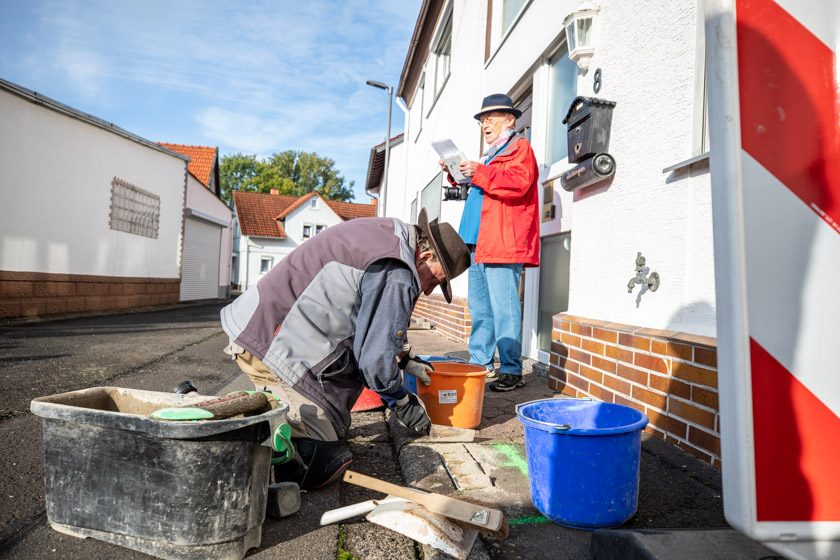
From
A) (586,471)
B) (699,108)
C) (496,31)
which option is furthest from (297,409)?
(496,31)

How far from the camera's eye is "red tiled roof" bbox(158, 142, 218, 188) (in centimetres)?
2675

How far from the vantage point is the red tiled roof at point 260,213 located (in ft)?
142

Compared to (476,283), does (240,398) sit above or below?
below

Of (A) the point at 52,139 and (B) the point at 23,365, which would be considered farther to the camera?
(A) the point at 52,139

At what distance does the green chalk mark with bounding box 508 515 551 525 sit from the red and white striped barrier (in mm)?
1024

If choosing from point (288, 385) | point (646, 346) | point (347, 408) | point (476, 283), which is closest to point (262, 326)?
point (288, 385)

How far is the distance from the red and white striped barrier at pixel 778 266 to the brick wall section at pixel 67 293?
11.2 m

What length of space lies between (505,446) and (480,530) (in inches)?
43.9

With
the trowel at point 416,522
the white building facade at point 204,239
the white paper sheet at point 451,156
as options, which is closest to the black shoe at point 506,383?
the white paper sheet at point 451,156

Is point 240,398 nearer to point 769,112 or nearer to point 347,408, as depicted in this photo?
point 347,408

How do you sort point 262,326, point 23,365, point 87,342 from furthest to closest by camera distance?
point 87,342
point 23,365
point 262,326

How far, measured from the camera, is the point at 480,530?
1.81 meters

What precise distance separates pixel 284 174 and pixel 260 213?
23980mm

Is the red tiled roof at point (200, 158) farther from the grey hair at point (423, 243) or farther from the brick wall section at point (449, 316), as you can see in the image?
the grey hair at point (423, 243)
